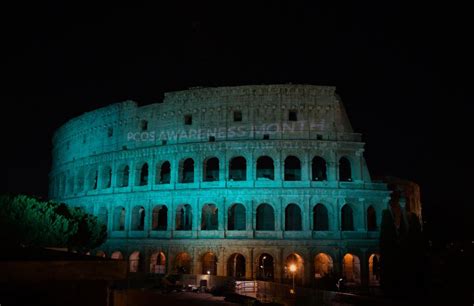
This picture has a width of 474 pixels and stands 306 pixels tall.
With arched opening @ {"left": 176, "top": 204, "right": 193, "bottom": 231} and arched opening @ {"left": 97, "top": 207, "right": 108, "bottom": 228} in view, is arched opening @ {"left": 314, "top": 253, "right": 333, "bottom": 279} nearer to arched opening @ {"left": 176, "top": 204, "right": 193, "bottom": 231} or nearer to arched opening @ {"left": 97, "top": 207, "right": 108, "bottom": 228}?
arched opening @ {"left": 176, "top": 204, "right": 193, "bottom": 231}

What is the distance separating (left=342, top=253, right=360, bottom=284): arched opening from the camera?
1290 inches

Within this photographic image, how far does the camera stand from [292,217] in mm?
34625

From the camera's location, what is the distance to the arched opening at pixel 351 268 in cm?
3277

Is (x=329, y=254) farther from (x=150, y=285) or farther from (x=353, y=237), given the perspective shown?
(x=150, y=285)

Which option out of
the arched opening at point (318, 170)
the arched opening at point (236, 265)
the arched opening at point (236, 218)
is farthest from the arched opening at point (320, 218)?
the arched opening at point (236, 265)

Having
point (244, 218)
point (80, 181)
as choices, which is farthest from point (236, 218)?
point (80, 181)

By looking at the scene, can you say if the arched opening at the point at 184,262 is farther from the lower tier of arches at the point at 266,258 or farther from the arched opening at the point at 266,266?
the arched opening at the point at 266,266

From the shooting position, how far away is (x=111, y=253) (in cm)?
3722

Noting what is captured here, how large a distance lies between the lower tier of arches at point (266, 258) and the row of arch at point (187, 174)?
16.6 ft

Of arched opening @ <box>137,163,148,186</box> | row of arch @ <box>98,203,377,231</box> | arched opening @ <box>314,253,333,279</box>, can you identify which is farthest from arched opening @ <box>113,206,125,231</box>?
arched opening @ <box>314,253,333,279</box>

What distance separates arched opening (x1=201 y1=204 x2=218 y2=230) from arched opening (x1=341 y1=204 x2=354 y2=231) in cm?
983

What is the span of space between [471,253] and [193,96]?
22020 millimetres

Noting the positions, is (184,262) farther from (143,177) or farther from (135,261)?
(143,177)

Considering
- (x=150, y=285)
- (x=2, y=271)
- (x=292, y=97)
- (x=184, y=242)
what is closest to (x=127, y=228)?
(x=184, y=242)
